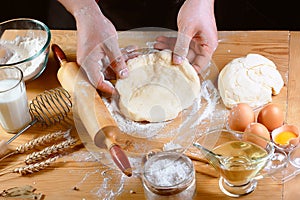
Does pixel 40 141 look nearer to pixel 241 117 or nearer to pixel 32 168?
pixel 32 168

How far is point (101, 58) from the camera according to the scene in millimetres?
1689

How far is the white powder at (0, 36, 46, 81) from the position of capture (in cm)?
180

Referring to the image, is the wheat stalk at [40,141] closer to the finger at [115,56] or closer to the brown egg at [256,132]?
the finger at [115,56]

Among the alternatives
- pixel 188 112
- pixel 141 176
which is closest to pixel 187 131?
pixel 188 112

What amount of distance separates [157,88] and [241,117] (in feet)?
0.89

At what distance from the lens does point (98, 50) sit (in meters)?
1.68

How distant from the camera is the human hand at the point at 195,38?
5.52 feet

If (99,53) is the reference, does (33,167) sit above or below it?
below

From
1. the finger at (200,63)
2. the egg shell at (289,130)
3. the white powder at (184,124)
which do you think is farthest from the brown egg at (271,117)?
the finger at (200,63)

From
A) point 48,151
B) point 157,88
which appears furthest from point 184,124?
point 48,151

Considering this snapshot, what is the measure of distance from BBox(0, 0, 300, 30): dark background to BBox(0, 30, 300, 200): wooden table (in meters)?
0.17

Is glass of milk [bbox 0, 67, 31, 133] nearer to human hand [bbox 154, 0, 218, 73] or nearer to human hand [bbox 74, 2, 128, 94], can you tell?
human hand [bbox 74, 2, 128, 94]

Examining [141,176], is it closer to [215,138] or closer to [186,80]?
[215,138]

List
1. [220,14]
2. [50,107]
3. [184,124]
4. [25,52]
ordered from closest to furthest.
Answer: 1. [184,124]
2. [50,107]
3. [25,52]
4. [220,14]
